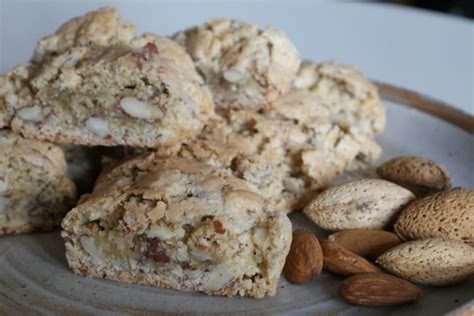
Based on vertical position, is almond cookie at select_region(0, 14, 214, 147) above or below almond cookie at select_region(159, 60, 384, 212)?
above

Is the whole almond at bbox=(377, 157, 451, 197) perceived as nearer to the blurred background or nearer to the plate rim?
the plate rim

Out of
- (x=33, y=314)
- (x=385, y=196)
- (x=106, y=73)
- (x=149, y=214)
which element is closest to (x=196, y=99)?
(x=106, y=73)

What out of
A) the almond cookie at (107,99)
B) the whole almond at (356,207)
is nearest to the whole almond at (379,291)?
the whole almond at (356,207)

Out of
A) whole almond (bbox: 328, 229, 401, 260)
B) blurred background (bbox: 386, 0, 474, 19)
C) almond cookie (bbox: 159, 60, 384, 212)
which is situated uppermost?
almond cookie (bbox: 159, 60, 384, 212)

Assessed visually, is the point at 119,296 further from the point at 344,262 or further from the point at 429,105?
the point at 429,105

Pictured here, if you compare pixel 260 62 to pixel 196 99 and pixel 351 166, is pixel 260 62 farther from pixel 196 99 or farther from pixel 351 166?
pixel 351 166

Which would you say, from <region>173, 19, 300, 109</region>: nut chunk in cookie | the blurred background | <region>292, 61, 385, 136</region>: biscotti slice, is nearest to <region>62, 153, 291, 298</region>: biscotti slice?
<region>173, 19, 300, 109</region>: nut chunk in cookie

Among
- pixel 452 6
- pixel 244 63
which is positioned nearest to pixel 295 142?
pixel 244 63
